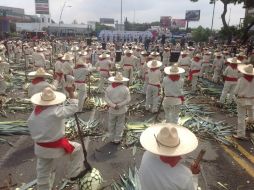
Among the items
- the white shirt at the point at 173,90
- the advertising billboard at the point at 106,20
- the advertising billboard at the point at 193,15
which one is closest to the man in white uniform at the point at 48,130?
the white shirt at the point at 173,90

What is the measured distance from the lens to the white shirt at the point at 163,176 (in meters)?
3.76

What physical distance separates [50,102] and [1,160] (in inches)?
122

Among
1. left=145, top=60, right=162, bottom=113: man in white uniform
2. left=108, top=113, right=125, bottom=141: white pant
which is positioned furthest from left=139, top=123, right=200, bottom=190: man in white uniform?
left=145, top=60, right=162, bottom=113: man in white uniform

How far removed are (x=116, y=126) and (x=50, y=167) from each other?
3229 mm

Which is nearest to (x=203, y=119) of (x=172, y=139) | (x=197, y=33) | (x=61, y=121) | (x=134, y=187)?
(x=134, y=187)

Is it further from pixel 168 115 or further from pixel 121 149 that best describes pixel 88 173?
pixel 168 115

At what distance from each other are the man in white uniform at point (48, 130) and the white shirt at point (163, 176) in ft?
7.60

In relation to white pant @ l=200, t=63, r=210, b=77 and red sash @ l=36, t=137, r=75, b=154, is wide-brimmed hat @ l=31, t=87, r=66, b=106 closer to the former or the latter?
red sash @ l=36, t=137, r=75, b=154

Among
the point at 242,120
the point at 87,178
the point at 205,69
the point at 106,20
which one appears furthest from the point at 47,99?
the point at 106,20

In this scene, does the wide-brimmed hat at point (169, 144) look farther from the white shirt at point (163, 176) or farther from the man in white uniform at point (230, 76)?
the man in white uniform at point (230, 76)

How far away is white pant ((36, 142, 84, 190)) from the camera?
6027mm

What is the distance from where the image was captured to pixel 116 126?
9.15m

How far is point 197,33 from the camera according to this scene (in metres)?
54.2

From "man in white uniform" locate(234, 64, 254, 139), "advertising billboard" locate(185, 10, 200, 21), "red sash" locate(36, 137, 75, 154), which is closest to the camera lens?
"red sash" locate(36, 137, 75, 154)
